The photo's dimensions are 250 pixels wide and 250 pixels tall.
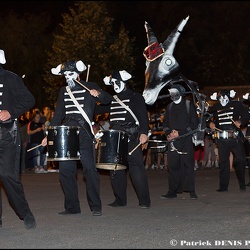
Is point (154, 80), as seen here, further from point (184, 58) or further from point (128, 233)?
point (184, 58)

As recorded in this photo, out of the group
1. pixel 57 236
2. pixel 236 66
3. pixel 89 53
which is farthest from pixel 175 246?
pixel 236 66

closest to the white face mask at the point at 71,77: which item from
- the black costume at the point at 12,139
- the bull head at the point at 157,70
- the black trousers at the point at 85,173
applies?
the black trousers at the point at 85,173

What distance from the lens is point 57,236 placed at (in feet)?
27.1

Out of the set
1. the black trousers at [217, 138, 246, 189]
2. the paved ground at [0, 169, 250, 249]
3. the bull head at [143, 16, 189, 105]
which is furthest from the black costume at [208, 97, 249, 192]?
the bull head at [143, 16, 189, 105]

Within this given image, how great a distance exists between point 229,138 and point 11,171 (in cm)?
662

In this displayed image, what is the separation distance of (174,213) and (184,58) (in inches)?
1401

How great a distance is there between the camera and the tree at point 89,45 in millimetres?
31891

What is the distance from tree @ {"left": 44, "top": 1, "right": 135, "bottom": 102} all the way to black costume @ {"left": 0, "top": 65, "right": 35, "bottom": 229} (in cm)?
2251

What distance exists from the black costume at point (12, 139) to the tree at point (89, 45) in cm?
2251

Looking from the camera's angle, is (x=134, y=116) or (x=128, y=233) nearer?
(x=128, y=233)

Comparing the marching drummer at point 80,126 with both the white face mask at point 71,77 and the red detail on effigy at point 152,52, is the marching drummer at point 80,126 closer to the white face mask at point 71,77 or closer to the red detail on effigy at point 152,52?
the white face mask at point 71,77

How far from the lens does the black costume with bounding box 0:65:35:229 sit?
8.61m

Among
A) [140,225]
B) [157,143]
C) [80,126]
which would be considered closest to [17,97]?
[80,126]

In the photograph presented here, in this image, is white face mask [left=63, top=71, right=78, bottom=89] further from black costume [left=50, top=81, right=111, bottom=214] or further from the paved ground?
the paved ground
